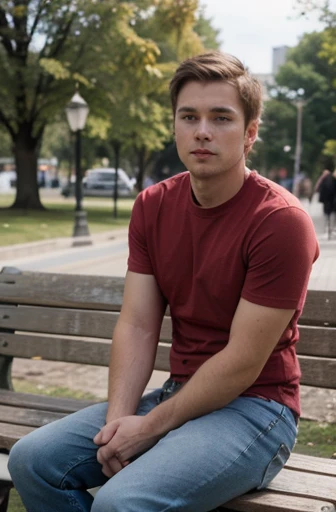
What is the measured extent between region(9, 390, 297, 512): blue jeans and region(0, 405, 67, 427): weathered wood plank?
Answer: 519 mm

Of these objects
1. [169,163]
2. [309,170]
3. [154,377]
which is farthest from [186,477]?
[309,170]

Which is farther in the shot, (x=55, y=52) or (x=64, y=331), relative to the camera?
(x=55, y=52)

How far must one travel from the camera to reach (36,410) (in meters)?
3.57

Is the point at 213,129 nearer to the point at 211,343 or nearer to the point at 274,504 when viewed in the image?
the point at 211,343

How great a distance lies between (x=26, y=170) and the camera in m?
28.9

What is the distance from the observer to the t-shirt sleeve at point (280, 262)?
8.70ft

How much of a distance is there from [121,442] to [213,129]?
1.05 metres

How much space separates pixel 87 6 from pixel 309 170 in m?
68.0

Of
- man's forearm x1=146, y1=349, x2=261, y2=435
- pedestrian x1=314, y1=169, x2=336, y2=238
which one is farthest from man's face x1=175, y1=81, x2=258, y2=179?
pedestrian x1=314, y1=169, x2=336, y2=238

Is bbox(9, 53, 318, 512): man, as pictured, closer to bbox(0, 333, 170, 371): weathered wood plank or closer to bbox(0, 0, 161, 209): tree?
bbox(0, 333, 170, 371): weathered wood plank

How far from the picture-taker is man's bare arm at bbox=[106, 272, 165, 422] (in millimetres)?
2992

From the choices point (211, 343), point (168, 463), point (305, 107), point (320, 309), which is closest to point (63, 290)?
point (320, 309)

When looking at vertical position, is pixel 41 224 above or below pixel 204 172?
below

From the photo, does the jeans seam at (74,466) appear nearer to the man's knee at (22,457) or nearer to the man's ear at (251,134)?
the man's knee at (22,457)
